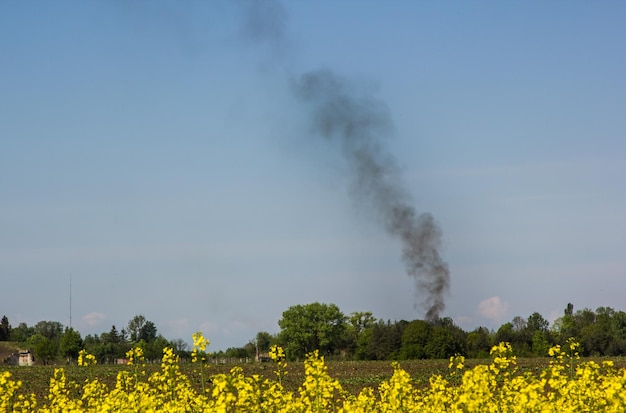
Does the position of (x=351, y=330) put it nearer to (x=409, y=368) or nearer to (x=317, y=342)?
(x=317, y=342)

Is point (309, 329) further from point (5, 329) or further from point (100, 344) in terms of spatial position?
point (5, 329)

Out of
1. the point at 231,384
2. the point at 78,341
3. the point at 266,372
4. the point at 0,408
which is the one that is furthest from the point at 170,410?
the point at 78,341

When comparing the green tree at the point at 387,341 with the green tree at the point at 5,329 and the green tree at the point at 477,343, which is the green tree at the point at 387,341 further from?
the green tree at the point at 5,329

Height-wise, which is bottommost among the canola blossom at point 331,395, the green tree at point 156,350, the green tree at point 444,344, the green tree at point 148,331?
the canola blossom at point 331,395

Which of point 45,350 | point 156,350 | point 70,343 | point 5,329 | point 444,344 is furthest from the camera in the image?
point 5,329

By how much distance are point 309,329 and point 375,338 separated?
4269 centimetres

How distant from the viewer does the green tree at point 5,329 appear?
181000mm

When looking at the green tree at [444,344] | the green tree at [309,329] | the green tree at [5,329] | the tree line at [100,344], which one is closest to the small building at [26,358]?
the tree line at [100,344]

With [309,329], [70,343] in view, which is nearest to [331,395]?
[70,343]

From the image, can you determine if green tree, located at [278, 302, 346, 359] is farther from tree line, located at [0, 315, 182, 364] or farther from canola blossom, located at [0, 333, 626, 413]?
canola blossom, located at [0, 333, 626, 413]

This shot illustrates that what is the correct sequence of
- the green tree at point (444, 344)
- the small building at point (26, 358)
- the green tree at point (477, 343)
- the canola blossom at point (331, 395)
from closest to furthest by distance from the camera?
the canola blossom at point (331, 395) < the green tree at point (444, 344) < the green tree at point (477, 343) < the small building at point (26, 358)

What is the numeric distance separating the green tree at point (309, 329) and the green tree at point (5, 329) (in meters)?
76.6

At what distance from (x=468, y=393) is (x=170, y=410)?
16.0ft

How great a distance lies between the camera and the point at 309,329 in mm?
128375
